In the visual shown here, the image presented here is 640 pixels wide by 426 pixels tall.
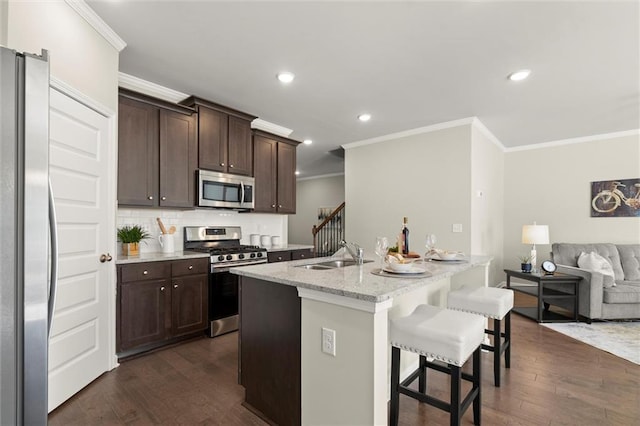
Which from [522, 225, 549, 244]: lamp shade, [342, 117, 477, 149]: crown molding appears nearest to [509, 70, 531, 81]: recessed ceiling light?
[342, 117, 477, 149]: crown molding

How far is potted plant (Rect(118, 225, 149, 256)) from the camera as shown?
3199 mm

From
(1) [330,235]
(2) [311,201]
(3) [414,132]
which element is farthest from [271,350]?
(2) [311,201]

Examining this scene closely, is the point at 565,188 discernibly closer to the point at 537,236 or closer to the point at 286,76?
the point at 537,236

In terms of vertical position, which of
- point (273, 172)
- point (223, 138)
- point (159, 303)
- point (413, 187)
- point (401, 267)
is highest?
point (223, 138)

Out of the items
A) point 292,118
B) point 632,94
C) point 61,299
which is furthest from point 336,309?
point 632,94

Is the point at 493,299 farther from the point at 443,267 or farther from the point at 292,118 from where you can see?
the point at 292,118

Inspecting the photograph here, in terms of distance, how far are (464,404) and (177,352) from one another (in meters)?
→ 2.50

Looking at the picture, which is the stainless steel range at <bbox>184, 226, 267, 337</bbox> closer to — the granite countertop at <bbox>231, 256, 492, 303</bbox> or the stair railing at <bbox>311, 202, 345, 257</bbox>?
the granite countertop at <bbox>231, 256, 492, 303</bbox>

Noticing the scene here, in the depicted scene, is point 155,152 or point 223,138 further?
point 223,138

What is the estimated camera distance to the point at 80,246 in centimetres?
228

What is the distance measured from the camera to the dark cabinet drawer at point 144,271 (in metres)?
2.78

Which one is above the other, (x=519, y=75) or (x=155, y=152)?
(x=519, y=75)

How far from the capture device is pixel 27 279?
1.11 metres

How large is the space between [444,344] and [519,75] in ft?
9.18
